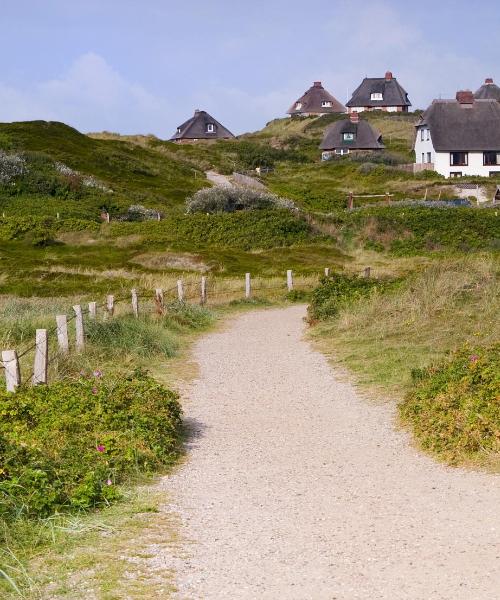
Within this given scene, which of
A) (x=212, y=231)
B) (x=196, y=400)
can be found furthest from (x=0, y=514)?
(x=212, y=231)

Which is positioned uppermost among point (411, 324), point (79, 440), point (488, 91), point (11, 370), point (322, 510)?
point (488, 91)

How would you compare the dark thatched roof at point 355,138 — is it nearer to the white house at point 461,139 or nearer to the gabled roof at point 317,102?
the white house at point 461,139

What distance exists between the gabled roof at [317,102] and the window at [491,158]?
5859cm

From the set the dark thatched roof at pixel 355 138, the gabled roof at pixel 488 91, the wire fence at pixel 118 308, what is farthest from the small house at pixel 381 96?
the wire fence at pixel 118 308

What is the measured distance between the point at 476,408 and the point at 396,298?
11.9 m

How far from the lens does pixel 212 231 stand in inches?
2152

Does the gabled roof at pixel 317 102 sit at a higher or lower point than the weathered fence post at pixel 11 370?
higher

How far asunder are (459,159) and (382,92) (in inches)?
2135

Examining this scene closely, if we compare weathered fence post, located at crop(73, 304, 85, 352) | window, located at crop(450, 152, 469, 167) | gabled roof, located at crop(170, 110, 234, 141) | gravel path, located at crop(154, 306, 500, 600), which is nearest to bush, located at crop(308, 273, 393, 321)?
weathered fence post, located at crop(73, 304, 85, 352)

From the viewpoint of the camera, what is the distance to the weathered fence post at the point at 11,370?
38.6 ft

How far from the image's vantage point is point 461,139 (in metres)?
81.2

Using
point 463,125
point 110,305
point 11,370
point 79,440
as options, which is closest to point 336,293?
point 110,305

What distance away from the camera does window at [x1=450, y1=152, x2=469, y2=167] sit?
268 feet

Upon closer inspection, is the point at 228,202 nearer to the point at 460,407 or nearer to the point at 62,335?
the point at 62,335
